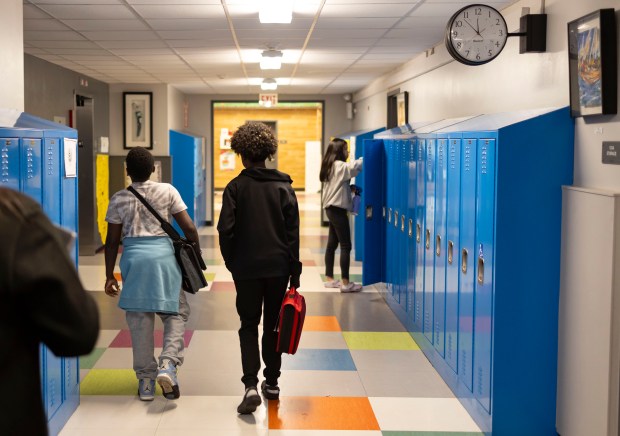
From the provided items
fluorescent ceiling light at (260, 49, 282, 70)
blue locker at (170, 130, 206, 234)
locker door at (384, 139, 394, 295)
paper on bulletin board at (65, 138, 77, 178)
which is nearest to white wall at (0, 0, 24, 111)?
paper on bulletin board at (65, 138, 77, 178)

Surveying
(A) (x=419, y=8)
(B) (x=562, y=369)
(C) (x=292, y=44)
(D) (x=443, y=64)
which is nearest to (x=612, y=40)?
(B) (x=562, y=369)

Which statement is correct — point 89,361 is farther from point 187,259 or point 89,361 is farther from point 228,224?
point 228,224

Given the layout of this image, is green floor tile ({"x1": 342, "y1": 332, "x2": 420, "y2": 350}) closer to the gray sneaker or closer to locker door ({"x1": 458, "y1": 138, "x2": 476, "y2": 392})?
locker door ({"x1": 458, "y1": 138, "x2": 476, "y2": 392})

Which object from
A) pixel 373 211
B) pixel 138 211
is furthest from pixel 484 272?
pixel 373 211

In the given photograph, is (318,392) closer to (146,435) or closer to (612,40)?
(146,435)

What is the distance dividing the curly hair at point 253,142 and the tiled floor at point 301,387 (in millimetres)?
1426

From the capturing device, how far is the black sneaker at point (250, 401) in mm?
4512

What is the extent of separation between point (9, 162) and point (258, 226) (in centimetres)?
131

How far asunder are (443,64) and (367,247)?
1901 millimetres

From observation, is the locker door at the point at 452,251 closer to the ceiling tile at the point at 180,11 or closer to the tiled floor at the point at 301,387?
the tiled floor at the point at 301,387

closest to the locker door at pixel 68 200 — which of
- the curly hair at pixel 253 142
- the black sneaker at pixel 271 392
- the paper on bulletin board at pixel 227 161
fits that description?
the curly hair at pixel 253 142

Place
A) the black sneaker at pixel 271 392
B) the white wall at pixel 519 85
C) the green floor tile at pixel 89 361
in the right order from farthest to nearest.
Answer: the green floor tile at pixel 89 361
the black sneaker at pixel 271 392
the white wall at pixel 519 85

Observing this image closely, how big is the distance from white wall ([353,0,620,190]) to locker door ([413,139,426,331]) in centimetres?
67

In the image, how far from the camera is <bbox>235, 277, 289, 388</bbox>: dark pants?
14.6 ft
